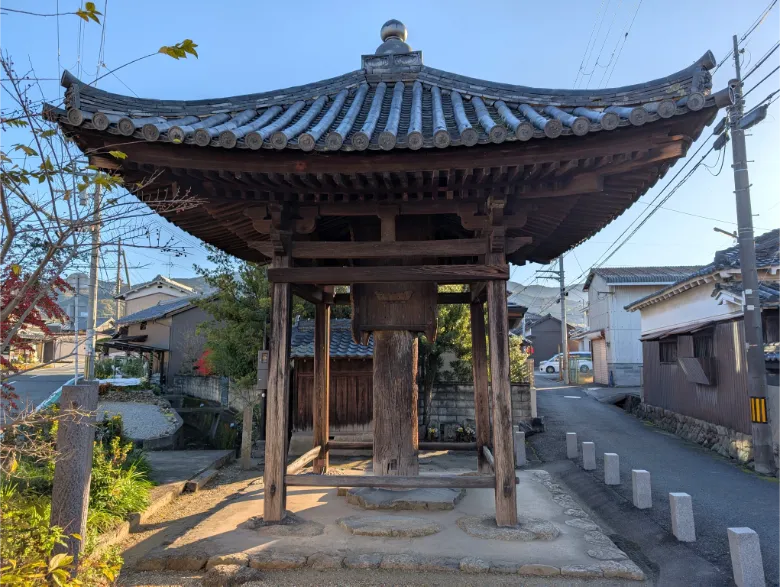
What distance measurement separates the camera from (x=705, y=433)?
14.1m

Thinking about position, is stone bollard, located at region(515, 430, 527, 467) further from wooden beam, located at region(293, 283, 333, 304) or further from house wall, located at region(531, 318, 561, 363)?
house wall, located at region(531, 318, 561, 363)

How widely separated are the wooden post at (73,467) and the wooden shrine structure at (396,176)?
6.41 ft

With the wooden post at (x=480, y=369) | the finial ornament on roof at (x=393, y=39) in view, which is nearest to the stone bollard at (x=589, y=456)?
the wooden post at (x=480, y=369)

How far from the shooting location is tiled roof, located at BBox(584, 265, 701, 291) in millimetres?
30312

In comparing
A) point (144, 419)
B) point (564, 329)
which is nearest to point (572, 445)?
point (144, 419)

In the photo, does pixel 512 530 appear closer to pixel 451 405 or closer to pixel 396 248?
pixel 396 248

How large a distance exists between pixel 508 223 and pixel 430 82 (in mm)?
2841

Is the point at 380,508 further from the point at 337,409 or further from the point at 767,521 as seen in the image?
the point at 337,409

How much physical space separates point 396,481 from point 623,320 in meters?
28.9

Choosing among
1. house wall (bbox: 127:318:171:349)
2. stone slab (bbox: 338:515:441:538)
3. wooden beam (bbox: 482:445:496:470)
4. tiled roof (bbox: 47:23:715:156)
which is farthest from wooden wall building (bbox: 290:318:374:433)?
house wall (bbox: 127:318:171:349)

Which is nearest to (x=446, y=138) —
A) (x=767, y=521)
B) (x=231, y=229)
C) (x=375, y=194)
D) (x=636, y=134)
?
(x=375, y=194)

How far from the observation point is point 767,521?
7324mm

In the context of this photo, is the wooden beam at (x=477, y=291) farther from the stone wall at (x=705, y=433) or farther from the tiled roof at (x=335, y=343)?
the stone wall at (x=705, y=433)

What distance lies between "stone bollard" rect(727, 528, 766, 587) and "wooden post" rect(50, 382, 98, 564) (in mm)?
6277
